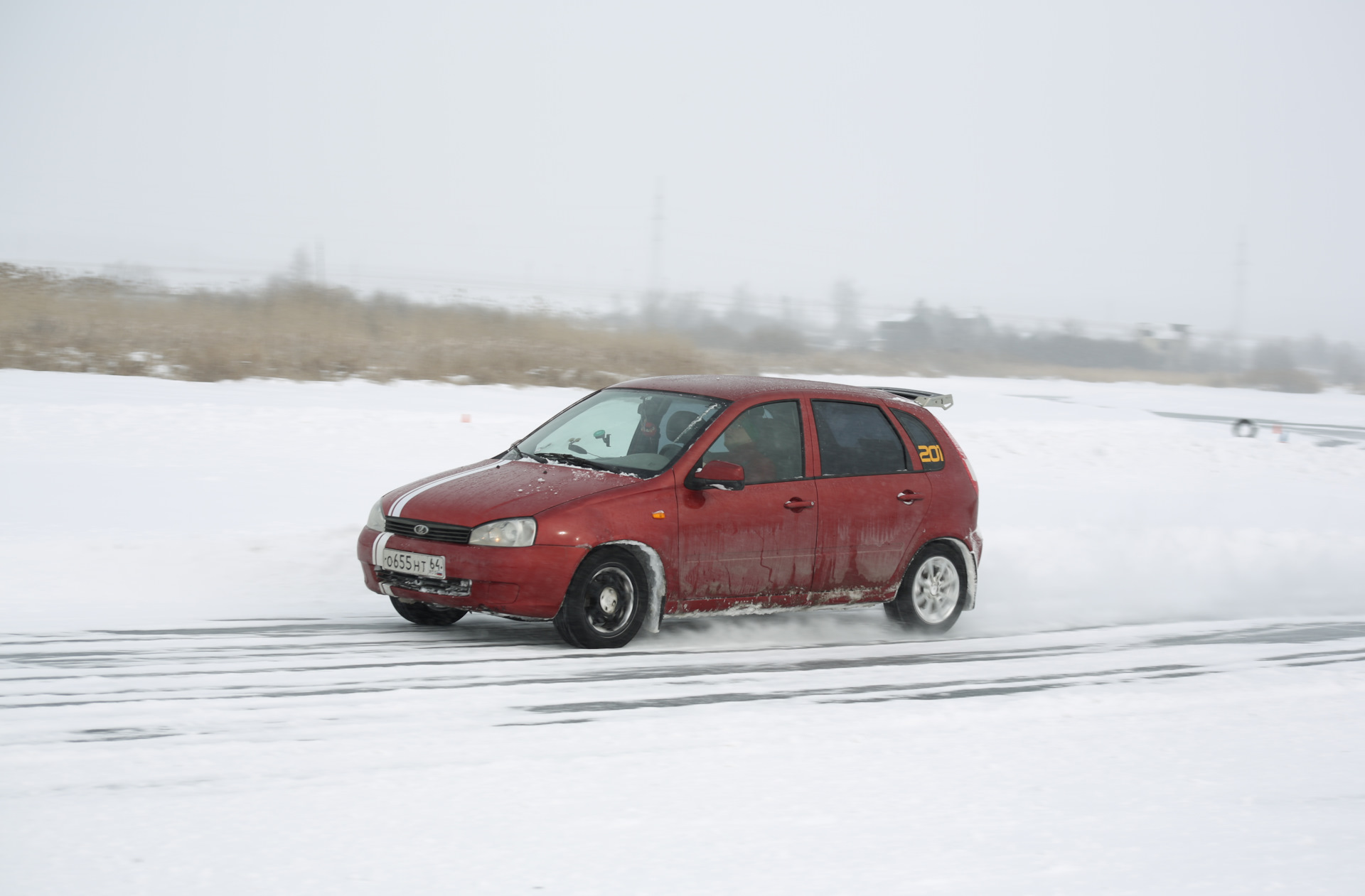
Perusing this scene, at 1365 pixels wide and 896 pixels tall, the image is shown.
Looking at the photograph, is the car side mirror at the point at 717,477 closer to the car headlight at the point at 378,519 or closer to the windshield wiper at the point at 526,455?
the windshield wiper at the point at 526,455

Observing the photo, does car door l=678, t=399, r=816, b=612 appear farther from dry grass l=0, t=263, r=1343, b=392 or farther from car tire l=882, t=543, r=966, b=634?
dry grass l=0, t=263, r=1343, b=392

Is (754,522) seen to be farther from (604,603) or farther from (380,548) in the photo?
(380,548)

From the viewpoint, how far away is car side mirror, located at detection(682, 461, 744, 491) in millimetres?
8273

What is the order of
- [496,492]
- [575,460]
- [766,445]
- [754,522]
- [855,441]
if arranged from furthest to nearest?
1. [855,441]
2. [766,445]
3. [575,460]
4. [754,522]
5. [496,492]

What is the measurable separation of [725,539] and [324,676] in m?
2.57

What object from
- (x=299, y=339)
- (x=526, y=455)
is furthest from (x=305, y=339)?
(x=526, y=455)

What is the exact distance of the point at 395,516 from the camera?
8.27 metres

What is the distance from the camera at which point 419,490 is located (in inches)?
333

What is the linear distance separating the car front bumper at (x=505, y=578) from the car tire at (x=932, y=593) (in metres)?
2.70

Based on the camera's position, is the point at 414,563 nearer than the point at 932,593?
Yes

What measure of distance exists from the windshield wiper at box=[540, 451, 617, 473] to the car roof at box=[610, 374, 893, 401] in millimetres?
674

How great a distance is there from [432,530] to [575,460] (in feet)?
3.61

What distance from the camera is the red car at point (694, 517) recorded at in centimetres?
792

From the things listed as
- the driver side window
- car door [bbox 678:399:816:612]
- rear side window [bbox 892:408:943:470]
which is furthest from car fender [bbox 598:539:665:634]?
rear side window [bbox 892:408:943:470]
